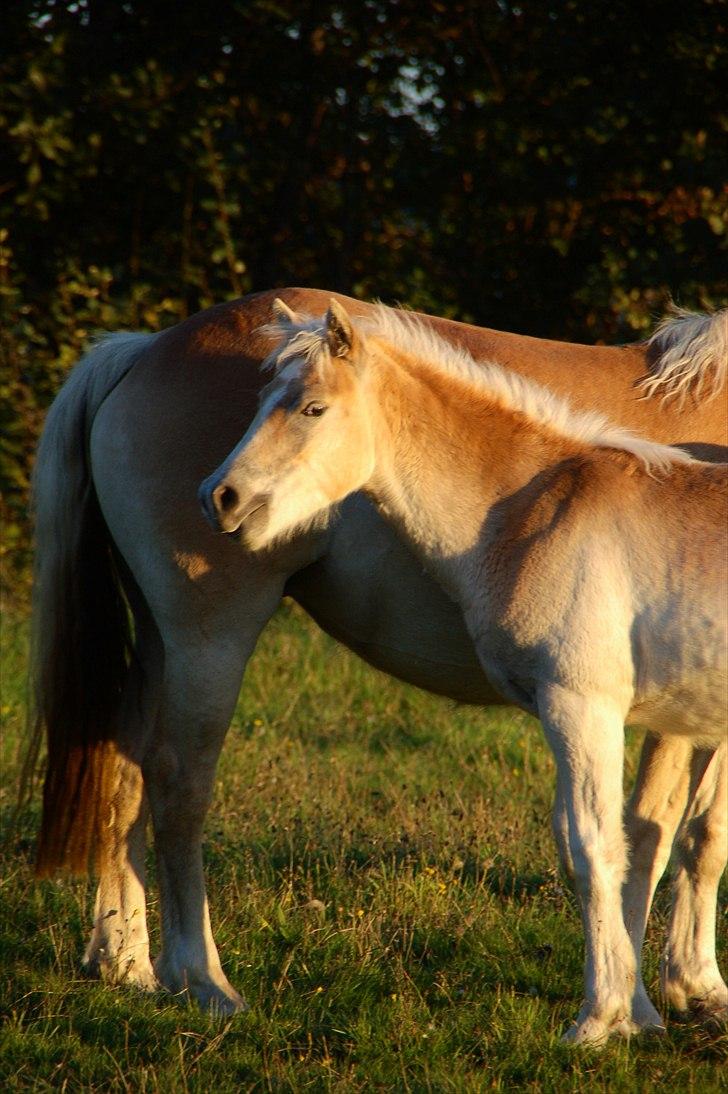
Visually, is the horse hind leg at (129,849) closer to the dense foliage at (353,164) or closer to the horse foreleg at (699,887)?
the horse foreleg at (699,887)

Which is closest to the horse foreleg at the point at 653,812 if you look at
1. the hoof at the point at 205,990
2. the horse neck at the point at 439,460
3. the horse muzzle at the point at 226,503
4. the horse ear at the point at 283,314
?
the horse neck at the point at 439,460

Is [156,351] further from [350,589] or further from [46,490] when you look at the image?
[350,589]

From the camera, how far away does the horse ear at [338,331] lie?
338 centimetres

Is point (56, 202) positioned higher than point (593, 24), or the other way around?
point (593, 24)

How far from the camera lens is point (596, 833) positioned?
130 inches

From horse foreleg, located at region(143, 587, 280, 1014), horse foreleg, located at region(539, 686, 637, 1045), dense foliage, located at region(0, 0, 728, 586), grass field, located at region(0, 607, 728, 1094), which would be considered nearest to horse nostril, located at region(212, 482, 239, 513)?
horse foreleg, located at region(143, 587, 280, 1014)

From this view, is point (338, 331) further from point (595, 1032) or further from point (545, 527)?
point (595, 1032)

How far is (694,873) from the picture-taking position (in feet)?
12.7

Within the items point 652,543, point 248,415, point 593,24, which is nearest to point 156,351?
point 248,415

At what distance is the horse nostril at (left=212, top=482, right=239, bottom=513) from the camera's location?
329cm

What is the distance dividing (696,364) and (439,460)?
1.04m

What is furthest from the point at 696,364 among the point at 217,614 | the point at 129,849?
the point at 129,849

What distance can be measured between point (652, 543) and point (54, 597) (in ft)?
7.46

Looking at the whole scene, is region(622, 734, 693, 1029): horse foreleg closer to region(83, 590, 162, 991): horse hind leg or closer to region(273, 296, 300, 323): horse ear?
region(83, 590, 162, 991): horse hind leg
